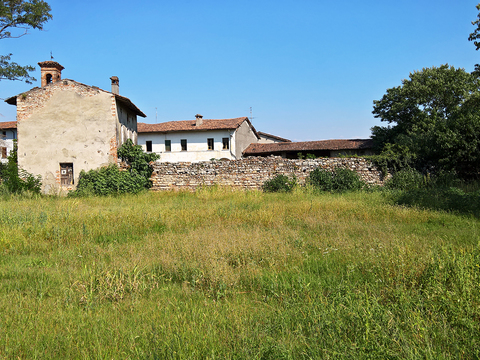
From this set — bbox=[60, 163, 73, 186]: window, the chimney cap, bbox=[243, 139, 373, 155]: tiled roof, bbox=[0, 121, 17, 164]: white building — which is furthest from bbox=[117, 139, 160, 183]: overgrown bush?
bbox=[0, 121, 17, 164]: white building

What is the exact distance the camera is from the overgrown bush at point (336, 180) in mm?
16281

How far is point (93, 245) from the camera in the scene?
6.71 m

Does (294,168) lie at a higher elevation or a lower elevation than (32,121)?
lower

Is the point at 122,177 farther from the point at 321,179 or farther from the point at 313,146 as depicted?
the point at 313,146

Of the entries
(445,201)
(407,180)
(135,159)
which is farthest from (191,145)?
(445,201)

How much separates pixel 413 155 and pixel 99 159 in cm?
1776

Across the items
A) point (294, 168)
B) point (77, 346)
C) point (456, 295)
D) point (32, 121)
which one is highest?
point (32, 121)

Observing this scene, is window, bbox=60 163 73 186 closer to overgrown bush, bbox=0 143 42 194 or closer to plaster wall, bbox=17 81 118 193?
plaster wall, bbox=17 81 118 193

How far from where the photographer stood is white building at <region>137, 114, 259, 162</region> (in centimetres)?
3522

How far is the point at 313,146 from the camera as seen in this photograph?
35.8 meters

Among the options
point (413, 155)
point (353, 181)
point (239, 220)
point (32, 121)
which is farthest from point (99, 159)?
point (413, 155)

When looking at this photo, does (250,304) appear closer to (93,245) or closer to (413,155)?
(93,245)

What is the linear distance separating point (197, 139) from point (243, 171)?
62.4 feet

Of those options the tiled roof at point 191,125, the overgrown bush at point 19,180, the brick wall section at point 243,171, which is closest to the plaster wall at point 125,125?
the brick wall section at point 243,171
